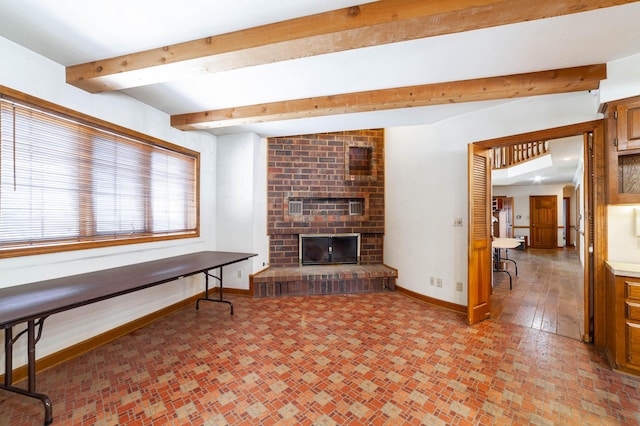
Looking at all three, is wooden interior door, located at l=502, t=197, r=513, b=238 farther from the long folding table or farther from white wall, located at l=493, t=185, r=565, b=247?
the long folding table

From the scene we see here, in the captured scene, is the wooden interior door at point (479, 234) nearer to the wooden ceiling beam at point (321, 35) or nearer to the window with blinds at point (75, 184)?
the wooden ceiling beam at point (321, 35)

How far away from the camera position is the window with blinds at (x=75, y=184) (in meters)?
1.89

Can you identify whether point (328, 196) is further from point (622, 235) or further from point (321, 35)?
point (622, 235)

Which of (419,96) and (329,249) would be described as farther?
(329,249)

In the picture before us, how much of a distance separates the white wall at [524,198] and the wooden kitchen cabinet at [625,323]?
882 centimetres

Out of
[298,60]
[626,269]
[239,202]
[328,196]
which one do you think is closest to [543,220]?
[626,269]

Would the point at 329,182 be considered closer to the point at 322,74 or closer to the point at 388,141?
the point at 388,141

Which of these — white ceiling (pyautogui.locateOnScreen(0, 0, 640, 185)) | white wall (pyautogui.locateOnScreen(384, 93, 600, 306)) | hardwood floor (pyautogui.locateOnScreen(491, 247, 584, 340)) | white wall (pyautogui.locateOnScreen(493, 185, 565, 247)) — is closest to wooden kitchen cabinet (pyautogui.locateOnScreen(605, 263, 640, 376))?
hardwood floor (pyautogui.locateOnScreen(491, 247, 584, 340))

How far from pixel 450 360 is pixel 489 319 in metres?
1.27

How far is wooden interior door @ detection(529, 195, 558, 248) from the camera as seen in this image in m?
8.99

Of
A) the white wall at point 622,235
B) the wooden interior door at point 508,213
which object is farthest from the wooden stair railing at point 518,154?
the white wall at point 622,235

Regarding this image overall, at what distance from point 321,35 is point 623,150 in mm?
2674

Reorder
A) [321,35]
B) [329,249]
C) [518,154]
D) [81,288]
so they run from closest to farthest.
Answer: [321,35]
[81,288]
[329,249]
[518,154]

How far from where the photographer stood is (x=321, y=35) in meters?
1.53
